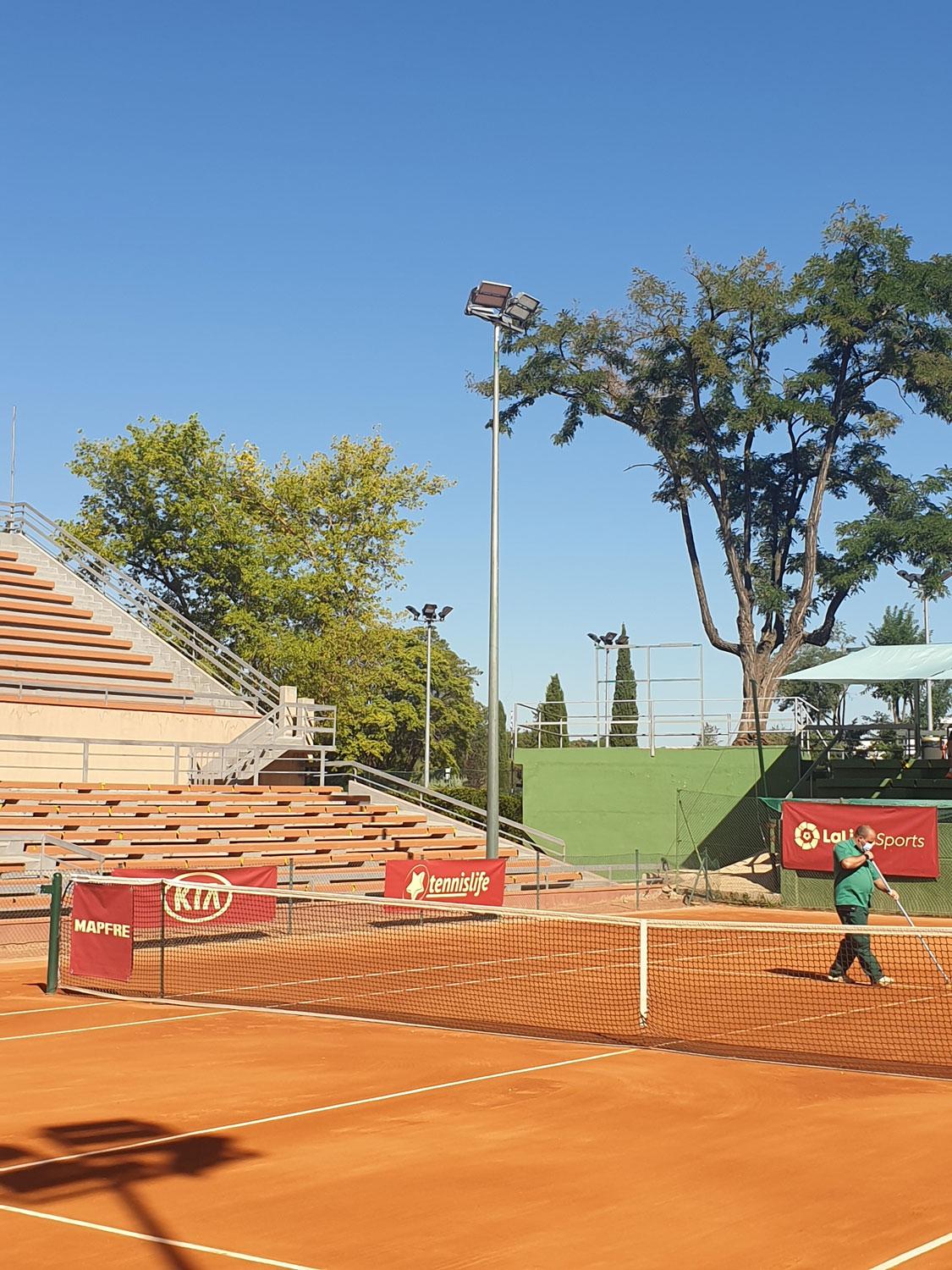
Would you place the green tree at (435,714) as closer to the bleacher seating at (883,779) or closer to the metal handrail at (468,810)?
the metal handrail at (468,810)

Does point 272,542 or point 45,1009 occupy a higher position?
point 272,542

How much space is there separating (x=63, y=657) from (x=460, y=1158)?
2755 cm

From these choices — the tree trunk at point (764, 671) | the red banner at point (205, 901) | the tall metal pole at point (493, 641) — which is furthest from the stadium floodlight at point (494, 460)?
the tree trunk at point (764, 671)

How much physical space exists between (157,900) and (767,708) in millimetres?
27009

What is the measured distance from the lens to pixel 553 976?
59.4 ft

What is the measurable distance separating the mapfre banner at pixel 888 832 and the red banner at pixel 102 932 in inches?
646

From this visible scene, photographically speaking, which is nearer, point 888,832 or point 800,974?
point 800,974

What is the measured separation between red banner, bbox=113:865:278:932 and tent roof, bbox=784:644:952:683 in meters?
20.2

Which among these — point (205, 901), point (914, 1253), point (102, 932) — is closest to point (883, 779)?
point (205, 901)

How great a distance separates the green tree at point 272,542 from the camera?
145ft

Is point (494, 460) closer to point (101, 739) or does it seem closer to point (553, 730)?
point (101, 739)

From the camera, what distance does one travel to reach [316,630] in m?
46.7

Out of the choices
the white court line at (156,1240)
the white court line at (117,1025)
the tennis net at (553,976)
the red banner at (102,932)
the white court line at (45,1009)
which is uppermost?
the red banner at (102,932)

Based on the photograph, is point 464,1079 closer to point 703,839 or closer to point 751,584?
point 703,839
